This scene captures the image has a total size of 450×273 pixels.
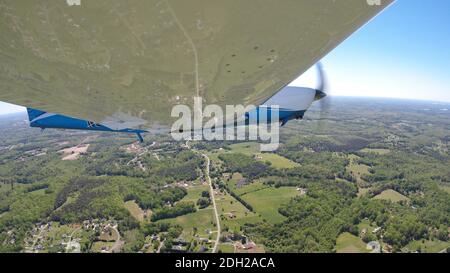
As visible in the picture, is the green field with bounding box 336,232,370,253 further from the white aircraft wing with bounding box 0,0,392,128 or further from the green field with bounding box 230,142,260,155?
the green field with bounding box 230,142,260,155

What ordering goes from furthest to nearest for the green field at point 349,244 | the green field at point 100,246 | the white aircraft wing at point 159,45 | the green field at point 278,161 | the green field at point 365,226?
the green field at point 278,161 → the green field at point 365,226 → the green field at point 100,246 → the green field at point 349,244 → the white aircraft wing at point 159,45

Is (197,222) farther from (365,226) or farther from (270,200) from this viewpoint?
(365,226)

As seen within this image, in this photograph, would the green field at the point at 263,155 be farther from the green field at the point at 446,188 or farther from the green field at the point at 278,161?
the green field at the point at 446,188

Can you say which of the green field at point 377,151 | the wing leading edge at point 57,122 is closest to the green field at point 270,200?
the wing leading edge at point 57,122

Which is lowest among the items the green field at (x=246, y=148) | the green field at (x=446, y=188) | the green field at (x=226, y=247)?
the green field at (x=446, y=188)

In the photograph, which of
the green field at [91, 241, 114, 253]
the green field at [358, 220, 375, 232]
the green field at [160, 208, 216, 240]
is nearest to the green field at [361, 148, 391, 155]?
the green field at [358, 220, 375, 232]

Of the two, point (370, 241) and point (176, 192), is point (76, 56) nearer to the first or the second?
point (370, 241)
